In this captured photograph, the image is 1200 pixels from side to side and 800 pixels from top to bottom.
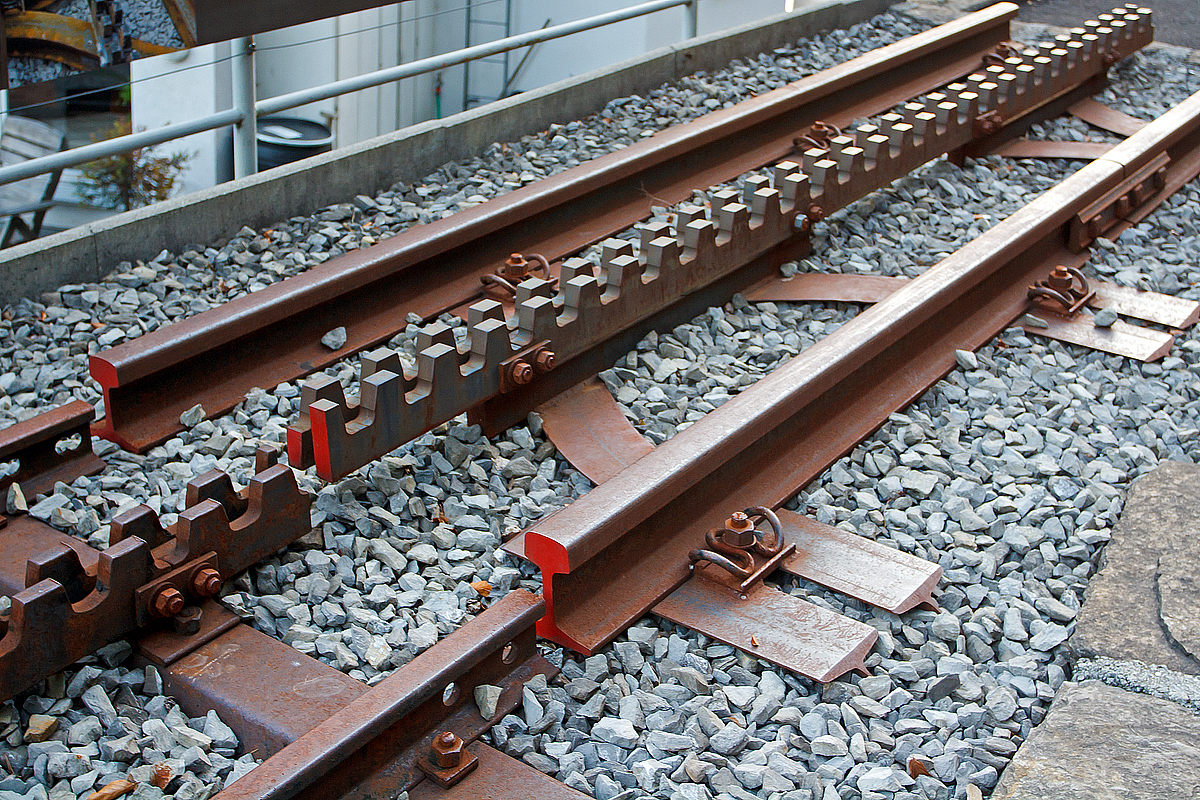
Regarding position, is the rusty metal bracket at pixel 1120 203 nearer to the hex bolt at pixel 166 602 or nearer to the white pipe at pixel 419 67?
the white pipe at pixel 419 67

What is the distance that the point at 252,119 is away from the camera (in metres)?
5.06

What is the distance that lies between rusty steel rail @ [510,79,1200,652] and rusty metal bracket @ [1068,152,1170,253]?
0.04 metres

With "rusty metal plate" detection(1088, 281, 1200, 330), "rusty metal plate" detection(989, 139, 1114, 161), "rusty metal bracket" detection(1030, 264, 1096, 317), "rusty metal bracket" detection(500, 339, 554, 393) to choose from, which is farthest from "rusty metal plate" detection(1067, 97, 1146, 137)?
"rusty metal bracket" detection(500, 339, 554, 393)

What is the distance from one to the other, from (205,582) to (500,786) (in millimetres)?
849

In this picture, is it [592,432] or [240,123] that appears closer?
[592,432]

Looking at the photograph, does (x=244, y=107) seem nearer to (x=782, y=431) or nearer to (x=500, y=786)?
(x=782, y=431)

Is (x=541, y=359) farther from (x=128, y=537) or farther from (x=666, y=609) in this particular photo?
(x=128, y=537)

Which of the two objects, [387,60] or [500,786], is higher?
[500,786]

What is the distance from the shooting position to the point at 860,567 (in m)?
2.96

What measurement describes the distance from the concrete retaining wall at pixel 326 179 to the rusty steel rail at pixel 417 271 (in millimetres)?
878

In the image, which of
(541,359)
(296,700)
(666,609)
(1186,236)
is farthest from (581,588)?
(1186,236)

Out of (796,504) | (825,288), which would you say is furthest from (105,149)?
(796,504)

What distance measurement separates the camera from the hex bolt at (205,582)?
2619 mm

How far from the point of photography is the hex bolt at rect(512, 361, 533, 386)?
344 centimetres
